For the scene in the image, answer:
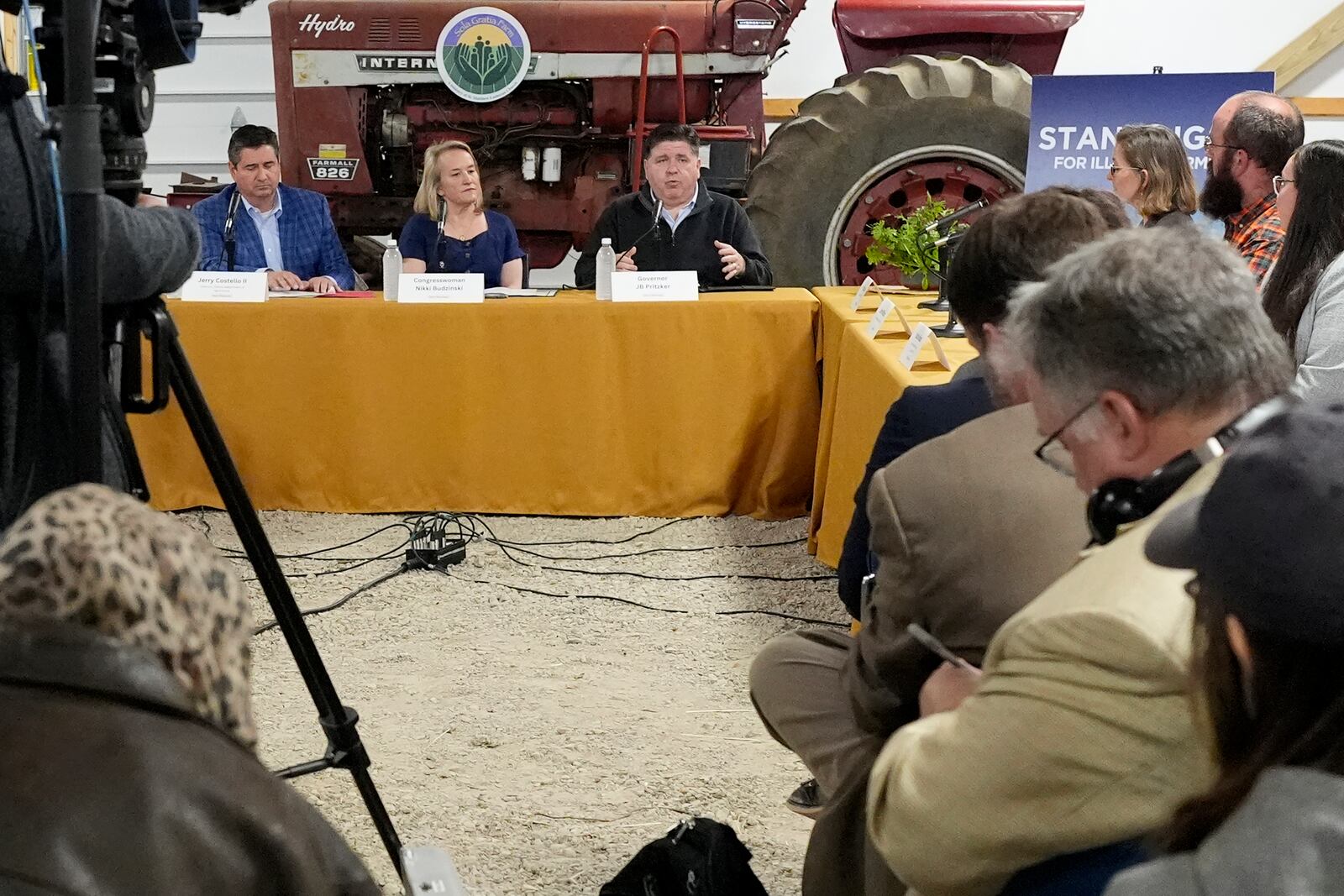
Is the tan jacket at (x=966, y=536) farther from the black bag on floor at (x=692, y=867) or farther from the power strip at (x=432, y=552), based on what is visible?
the power strip at (x=432, y=552)

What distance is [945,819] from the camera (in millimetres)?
990

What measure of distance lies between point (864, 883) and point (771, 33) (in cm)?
413

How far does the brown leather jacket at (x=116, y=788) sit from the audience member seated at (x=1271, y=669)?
0.49 meters

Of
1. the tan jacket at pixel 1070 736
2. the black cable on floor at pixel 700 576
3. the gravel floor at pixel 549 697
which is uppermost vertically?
the tan jacket at pixel 1070 736

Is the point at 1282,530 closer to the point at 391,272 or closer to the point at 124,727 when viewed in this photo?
the point at 124,727

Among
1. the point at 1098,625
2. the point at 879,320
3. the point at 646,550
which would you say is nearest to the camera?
the point at 1098,625

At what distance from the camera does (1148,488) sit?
Answer: 44.4 inches

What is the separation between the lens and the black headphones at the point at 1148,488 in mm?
1118

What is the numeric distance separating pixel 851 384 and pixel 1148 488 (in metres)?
2.12

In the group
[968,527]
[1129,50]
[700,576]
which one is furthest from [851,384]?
[1129,50]

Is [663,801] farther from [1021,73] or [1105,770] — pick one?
[1021,73]

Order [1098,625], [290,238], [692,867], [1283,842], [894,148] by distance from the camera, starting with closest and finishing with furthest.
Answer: [1283,842], [1098,625], [692,867], [290,238], [894,148]

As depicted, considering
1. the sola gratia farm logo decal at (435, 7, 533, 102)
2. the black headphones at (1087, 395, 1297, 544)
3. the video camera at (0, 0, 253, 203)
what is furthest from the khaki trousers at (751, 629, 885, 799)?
the sola gratia farm logo decal at (435, 7, 533, 102)

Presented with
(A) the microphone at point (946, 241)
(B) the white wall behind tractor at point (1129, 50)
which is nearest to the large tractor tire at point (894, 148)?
(A) the microphone at point (946, 241)
